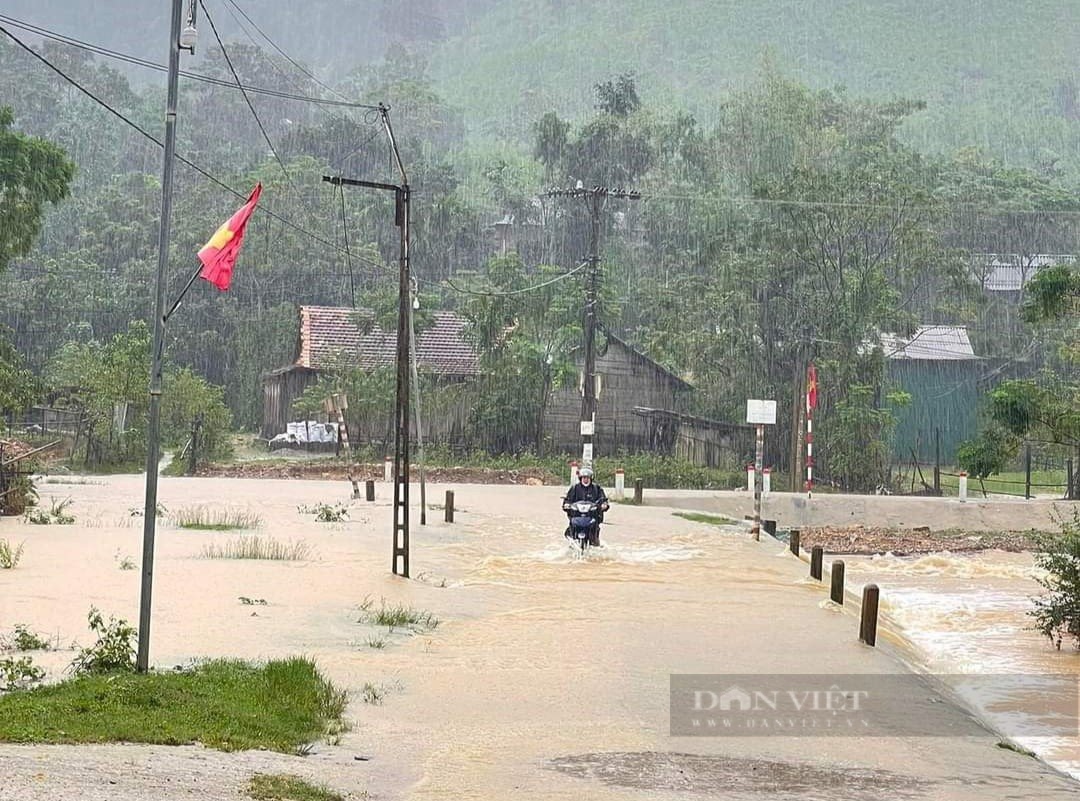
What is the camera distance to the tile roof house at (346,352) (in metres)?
50.4

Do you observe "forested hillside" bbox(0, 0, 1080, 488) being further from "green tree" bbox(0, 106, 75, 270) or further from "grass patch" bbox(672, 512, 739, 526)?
"grass patch" bbox(672, 512, 739, 526)

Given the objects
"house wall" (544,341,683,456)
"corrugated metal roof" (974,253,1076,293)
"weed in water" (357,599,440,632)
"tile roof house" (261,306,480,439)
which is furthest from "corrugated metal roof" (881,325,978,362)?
"weed in water" (357,599,440,632)

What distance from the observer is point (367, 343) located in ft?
170

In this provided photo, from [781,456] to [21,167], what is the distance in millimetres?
25578

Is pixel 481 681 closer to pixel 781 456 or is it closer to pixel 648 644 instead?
pixel 648 644

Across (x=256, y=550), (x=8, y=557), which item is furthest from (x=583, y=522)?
(x=8, y=557)

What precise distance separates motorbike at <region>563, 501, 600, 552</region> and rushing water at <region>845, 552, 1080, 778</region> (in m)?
4.62

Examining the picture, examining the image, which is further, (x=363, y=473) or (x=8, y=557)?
(x=363, y=473)

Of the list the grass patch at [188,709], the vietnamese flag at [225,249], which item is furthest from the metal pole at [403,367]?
the grass patch at [188,709]

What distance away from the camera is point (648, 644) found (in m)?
16.1

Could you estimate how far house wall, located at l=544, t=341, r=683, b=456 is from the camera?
162 feet

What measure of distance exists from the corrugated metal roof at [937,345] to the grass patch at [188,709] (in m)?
44.2

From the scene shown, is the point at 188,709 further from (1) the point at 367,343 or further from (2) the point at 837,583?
(1) the point at 367,343

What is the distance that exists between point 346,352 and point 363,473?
7.48m
